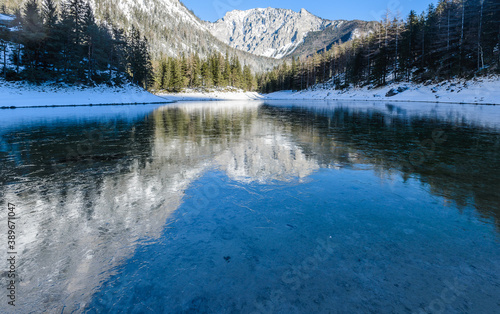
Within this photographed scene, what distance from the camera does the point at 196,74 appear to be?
309ft

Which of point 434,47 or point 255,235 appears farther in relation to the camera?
point 434,47

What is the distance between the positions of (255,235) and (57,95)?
45.0 m

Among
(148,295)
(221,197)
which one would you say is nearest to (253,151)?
(221,197)

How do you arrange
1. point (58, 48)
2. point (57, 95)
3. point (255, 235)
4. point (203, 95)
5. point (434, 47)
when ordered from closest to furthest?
point (255, 235)
point (57, 95)
point (58, 48)
point (434, 47)
point (203, 95)

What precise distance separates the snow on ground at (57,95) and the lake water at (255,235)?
117ft

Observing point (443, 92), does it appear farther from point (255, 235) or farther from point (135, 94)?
point (135, 94)

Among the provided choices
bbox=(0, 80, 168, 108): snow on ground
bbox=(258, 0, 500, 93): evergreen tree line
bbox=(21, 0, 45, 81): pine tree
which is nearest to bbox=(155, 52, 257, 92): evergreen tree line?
bbox=(0, 80, 168, 108): snow on ground

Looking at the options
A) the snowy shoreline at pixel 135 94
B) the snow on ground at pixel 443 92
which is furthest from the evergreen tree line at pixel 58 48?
the snow on ground at pixel 443 92

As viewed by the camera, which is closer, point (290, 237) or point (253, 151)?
point (290, 237)

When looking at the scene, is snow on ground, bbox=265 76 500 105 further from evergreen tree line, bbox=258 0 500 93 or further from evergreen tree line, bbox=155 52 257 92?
evergreen tree line, bbox=155 52 257 92

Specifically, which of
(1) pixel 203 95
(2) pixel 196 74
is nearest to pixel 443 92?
(1) pixel 203 95

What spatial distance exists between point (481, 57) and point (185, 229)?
175 feet

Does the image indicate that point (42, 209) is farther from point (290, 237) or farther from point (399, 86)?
point (399, 86)

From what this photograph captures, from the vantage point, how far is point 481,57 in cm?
3809
